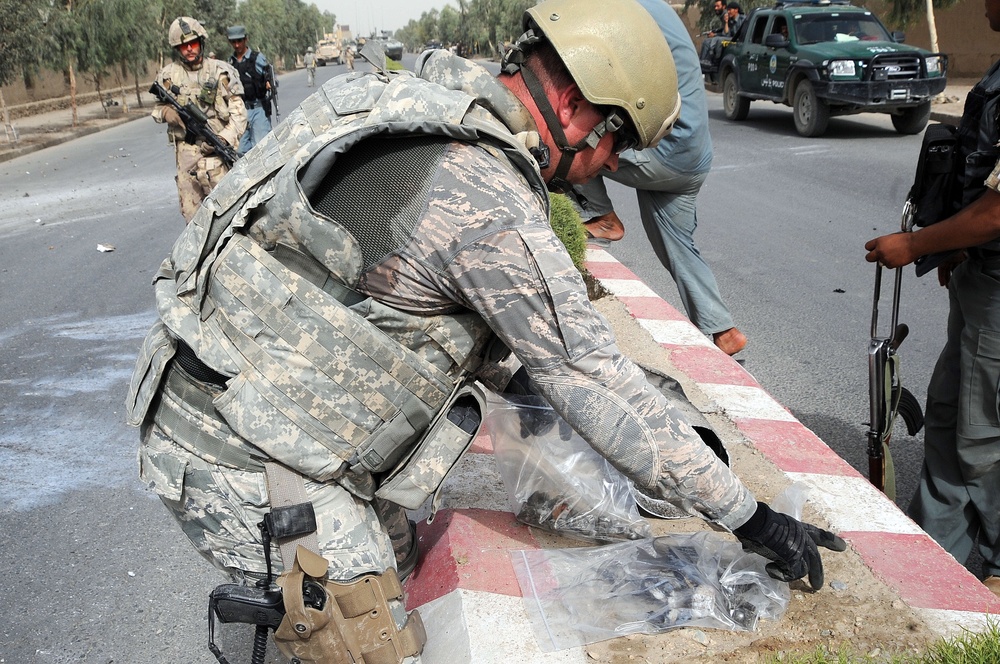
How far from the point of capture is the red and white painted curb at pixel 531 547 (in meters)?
2.12

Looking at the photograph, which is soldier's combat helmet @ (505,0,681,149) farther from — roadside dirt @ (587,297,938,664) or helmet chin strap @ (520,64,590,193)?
roadside dirt @ (587,297,938,664)

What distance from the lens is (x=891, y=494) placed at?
9.53 ft

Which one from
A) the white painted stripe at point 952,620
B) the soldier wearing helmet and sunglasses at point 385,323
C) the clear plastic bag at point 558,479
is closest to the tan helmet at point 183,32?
the clear plastic bag at point 558,479

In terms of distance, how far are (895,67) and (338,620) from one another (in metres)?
12.3

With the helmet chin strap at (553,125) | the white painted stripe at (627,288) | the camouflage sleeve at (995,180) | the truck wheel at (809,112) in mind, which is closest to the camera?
the helmet chin strap at (553,125)

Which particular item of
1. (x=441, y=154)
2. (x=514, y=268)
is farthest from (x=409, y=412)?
(x=441, y=154)

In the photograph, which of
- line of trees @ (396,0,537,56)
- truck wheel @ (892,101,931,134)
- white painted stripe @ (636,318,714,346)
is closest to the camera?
white painted stripe @ (636,318,714,346)

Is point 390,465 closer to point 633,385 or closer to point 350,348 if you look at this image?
point 350,348

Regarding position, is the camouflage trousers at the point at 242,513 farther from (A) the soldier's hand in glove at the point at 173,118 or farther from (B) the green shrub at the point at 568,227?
(A) the soldier's hand in glove at the point at 173,118

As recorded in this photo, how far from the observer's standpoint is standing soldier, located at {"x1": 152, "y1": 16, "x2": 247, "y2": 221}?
8078mm

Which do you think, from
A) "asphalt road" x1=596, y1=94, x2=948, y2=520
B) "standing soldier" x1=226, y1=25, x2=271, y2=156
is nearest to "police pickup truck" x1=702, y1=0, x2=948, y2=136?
"asphalt road" x1=596, y1=94, x2=948, y2=520

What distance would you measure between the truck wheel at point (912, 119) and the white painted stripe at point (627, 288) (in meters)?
8.73

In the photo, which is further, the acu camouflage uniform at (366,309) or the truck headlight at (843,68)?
the truck headlight at (843,68)

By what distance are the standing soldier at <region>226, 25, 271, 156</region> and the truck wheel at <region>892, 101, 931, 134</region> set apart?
8.92m
